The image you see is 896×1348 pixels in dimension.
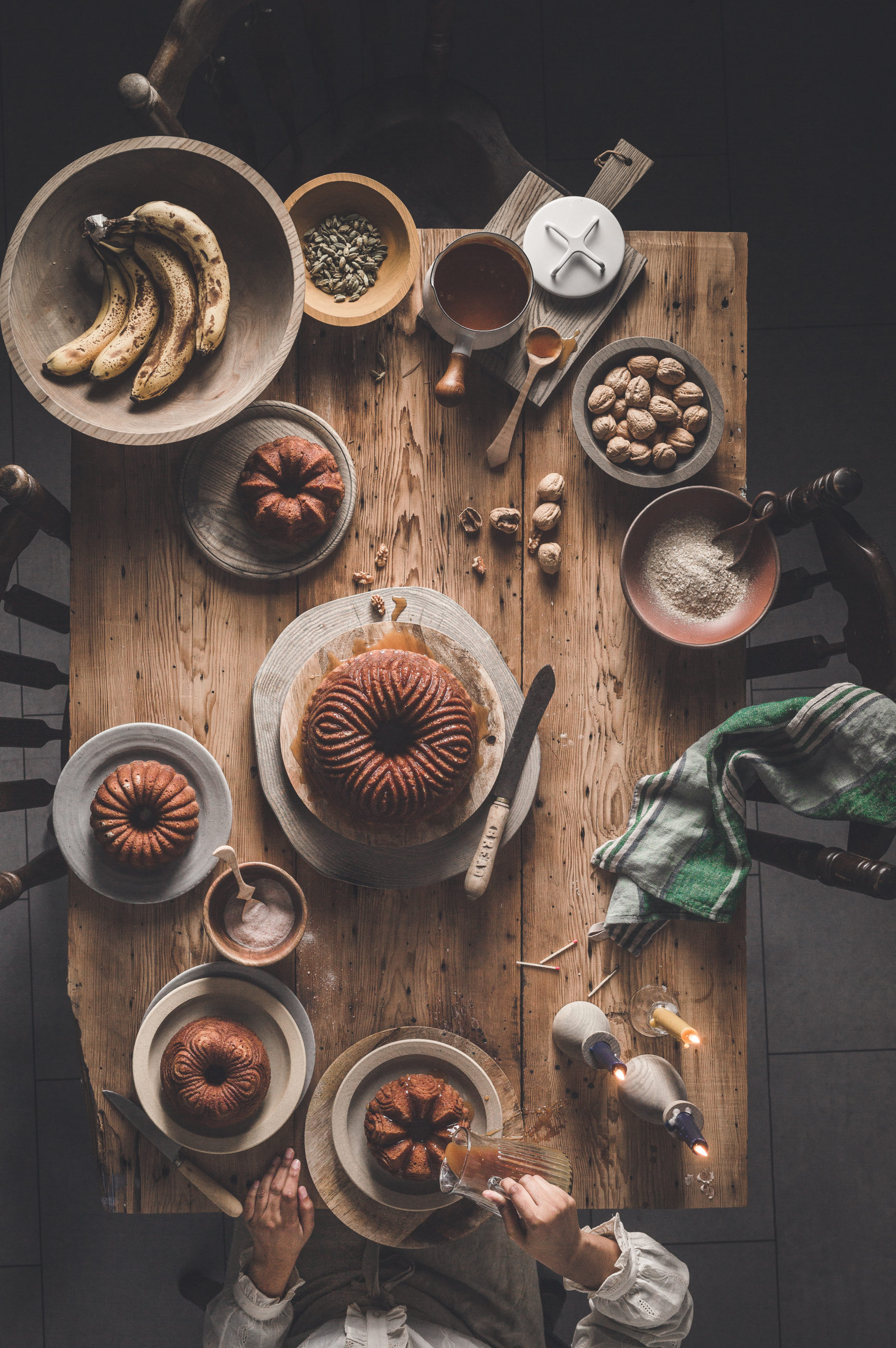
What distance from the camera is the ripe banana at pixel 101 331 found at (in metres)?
2.38

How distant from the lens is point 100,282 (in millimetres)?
2490

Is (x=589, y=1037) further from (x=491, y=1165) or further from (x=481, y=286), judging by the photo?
(x=481, y=286)

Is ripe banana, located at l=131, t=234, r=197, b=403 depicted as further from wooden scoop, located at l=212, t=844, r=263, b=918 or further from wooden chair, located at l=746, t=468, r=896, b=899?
wooden chair, located at l=746, t=468, r=896, b=899

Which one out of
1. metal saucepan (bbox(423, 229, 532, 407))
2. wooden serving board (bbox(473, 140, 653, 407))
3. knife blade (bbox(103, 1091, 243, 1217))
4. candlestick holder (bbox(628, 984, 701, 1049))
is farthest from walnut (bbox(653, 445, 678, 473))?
knife blade (bbox(103, 1091, 243, 1217))

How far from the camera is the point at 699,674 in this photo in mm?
2703

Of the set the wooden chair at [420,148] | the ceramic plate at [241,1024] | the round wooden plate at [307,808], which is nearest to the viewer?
the ceramic plate at [241,1024]

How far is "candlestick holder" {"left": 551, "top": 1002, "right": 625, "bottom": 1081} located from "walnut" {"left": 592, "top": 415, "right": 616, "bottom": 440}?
1.58 m

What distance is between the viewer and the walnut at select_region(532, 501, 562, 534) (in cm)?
265

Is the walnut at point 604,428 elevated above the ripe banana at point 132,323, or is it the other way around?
the ripe banana at point 132,323

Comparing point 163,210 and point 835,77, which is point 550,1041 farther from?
point 835,77

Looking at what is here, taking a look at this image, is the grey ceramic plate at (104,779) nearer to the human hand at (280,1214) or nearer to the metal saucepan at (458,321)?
the human hand at (280,1214)

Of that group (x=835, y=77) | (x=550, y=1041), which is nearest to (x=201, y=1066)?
(x=550, y=1041)

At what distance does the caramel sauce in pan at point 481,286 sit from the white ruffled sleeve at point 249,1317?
274cm

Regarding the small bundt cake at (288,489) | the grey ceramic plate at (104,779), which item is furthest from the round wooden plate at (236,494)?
the grey ceramic plate at (104,779)
